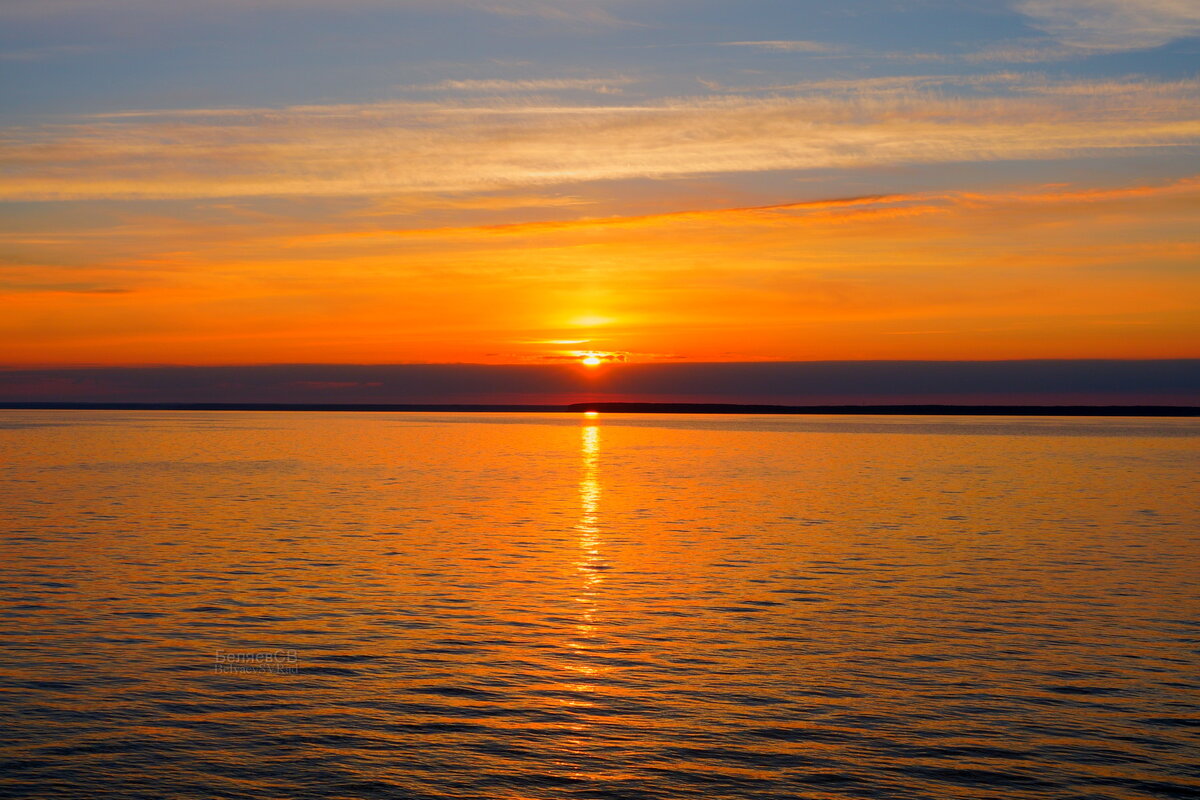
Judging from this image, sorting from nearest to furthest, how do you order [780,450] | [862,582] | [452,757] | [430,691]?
[452,757], [430,691], [862,582], [780,450]

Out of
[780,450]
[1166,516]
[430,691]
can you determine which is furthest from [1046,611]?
[780,450]

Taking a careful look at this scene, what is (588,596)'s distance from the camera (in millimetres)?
28547

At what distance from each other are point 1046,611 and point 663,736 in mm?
13835

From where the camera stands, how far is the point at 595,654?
2197cm

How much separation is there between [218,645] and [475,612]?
6.17 meters

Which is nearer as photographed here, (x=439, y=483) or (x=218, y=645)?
(x=218, y=645)

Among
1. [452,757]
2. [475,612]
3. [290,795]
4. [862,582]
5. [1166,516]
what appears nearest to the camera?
[290,795]

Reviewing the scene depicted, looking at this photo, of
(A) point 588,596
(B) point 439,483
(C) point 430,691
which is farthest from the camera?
(B) point 439,483

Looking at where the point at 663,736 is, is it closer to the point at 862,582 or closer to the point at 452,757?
the point at 452,757

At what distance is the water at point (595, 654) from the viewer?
15086mm

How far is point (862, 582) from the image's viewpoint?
30.7 meters

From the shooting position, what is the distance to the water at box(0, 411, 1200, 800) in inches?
594

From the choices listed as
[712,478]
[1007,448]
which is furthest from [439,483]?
[1007,448]

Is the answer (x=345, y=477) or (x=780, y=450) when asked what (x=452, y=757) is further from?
(x=780, y=450)
